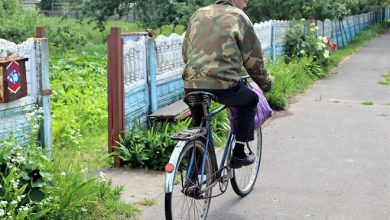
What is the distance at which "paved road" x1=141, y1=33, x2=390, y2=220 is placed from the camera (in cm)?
492

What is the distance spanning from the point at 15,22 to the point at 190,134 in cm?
1608

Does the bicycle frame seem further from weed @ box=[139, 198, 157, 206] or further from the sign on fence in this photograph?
the sign on fence

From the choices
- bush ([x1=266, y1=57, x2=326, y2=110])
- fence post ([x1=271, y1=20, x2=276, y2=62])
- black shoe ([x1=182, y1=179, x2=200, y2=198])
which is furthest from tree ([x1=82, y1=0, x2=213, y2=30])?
black shoe ([x1=182, y1=179, x2=200, y2=198])

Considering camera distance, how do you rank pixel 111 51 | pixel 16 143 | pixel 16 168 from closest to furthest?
pixel 16 168 → pixel 16 143 → pixel 111 51

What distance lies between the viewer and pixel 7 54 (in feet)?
14.5

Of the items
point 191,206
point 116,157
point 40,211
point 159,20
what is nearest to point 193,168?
point 191,206

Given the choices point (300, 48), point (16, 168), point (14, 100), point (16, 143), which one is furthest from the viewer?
point (300, 48)

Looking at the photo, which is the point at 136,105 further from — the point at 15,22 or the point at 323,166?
the point at 15,22

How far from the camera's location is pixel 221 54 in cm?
424

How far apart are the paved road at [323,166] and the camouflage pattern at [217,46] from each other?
1.24m

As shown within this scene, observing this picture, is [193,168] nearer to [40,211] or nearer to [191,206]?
[191,206]

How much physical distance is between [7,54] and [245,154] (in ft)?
7.06

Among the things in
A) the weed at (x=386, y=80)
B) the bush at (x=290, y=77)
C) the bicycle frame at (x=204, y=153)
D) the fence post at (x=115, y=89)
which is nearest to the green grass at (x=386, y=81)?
the weed at (x=386, y=80)

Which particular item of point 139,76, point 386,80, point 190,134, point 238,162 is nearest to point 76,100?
point 139,76
